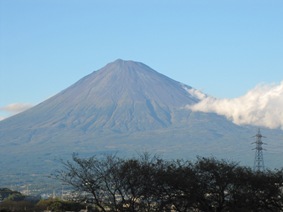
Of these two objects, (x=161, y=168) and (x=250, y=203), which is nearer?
(x=250, y=203)

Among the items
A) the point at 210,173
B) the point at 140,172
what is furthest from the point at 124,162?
the point at 210,173

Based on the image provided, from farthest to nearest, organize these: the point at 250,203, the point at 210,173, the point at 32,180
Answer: the point at 32,180 < the point at 210,173 < the point at 250,203

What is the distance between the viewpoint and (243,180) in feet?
115

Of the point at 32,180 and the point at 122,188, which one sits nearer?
the point at 122,188

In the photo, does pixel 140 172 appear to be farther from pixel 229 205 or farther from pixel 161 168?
pixel 229 205

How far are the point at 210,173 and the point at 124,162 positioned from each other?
4.26 m

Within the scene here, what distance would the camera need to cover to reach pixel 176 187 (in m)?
34.2

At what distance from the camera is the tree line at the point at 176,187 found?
33.9 m

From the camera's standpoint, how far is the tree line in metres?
33.9

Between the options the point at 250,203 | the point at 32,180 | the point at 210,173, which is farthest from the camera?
the point at 32,180

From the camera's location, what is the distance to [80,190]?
114 feet

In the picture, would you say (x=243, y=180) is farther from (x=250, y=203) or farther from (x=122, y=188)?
(x=122, y=188)

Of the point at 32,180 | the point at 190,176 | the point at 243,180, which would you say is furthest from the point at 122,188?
the point at 32,180

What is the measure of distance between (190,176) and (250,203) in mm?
3279
